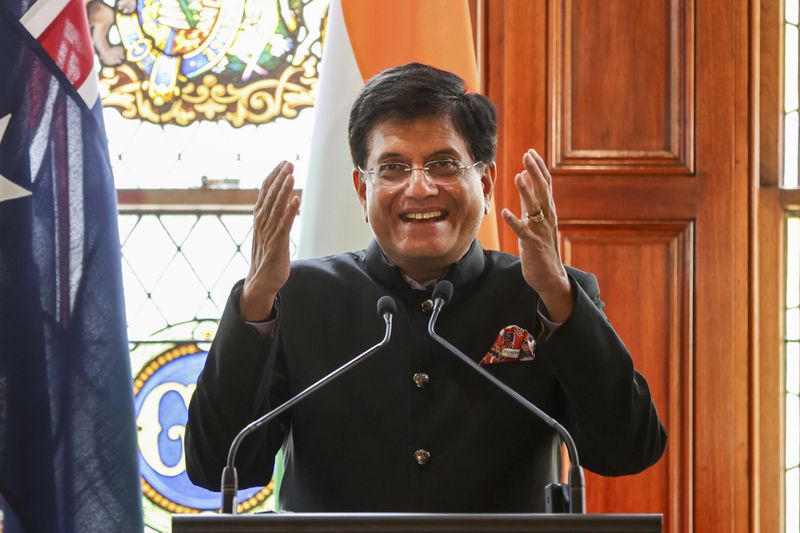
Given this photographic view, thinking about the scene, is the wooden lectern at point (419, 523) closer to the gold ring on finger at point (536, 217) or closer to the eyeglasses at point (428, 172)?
the gold ring on finger at point (536, 217)

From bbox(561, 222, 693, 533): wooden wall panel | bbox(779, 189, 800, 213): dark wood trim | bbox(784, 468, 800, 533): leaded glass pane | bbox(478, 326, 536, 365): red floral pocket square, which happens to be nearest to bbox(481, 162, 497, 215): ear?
bbox(478, 326, 536, 365): red floral pocket square

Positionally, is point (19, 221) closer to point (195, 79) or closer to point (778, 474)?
point (195, 79)

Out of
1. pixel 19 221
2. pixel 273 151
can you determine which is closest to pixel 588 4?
pixel 273 151

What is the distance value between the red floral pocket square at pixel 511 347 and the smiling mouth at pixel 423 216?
0.75ft

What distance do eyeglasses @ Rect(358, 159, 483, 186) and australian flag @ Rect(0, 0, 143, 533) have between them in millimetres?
827

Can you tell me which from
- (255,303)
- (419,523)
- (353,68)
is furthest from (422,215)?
(353,68)

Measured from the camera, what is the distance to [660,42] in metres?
2.96

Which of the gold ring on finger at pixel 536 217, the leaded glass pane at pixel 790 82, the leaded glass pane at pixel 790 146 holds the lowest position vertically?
the gold ring on finger at pixel 536 217

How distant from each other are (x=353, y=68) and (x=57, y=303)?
910 mm

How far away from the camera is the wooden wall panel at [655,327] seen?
2.85 m

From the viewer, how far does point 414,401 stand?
1710mm

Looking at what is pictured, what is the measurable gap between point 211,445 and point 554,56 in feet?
5.88

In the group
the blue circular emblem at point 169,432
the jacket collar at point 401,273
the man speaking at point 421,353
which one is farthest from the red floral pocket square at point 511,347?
the blue circular emblem at point 169,432

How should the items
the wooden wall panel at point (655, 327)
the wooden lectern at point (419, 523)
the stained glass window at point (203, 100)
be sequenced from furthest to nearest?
the stained glass window at point (203, 100)
the wooden wall panel at point (655, 327)
the wooden lectern at point (419, 523)
